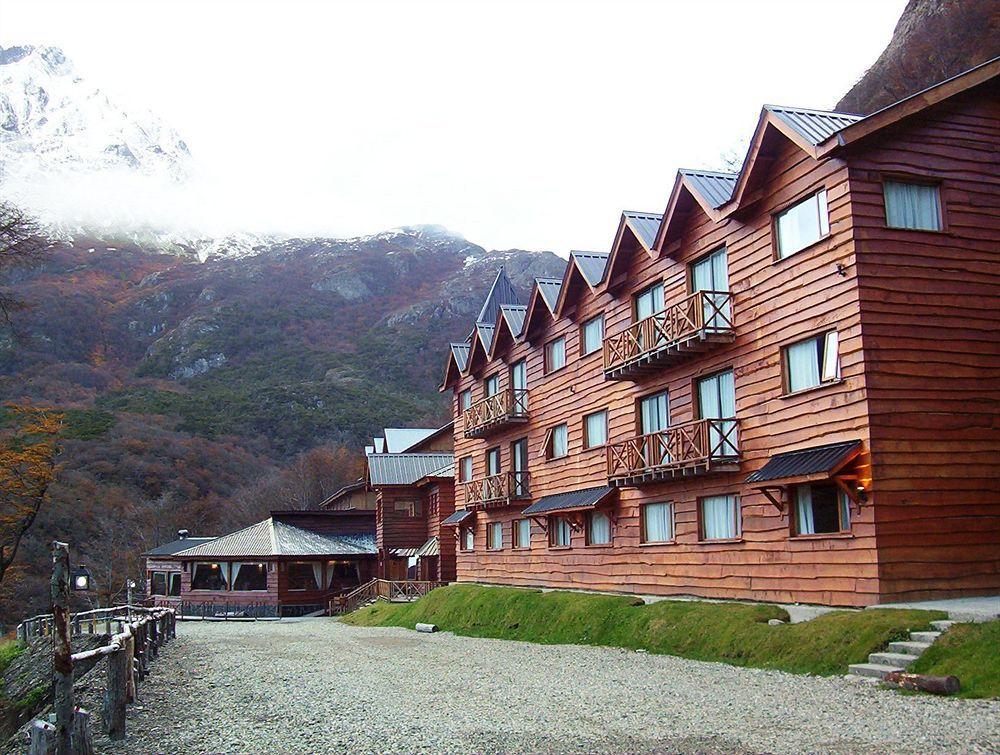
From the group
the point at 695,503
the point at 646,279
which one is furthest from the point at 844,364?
the point at 646,279

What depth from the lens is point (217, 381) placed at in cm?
11038

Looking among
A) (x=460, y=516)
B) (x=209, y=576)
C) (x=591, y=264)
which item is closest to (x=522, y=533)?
(x=460, y=516)

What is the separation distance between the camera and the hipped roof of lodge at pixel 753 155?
17812 mm

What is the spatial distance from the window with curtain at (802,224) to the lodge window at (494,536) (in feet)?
62.2

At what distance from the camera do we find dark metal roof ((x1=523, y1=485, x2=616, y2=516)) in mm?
26231

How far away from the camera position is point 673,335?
73.4ft

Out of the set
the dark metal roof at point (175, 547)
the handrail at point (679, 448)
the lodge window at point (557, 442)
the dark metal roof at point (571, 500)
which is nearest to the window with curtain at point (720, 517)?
the handrail at point (679, 448)

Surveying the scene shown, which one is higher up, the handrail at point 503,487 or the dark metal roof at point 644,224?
the dark metal roof at point 644,224

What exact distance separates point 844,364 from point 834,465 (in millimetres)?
2059

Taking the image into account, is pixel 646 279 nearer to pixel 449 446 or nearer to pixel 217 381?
pixel 449 446

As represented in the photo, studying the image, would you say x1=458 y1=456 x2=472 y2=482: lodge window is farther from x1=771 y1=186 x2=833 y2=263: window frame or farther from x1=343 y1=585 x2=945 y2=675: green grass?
x1=771 y1=186 x2=833 y2=263: window frame

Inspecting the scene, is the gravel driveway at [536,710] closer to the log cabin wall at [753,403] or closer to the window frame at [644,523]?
the log cabin wall at [753,403]

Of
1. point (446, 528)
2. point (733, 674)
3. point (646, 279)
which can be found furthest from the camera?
point (446, 528)

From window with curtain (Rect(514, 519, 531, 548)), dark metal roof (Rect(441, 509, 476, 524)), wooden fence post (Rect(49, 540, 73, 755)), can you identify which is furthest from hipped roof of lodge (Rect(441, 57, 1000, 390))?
wooden fence post (Rect(49, 540, 73, 755))
